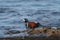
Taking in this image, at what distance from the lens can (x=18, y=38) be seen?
9.97 metres

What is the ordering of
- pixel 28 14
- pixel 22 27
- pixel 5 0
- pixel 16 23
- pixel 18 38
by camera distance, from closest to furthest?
pixel 18 38
pixel 22 27
pixel 16 23
pixel 28 14
pixel 5 0

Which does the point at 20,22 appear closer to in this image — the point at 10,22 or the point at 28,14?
the point at 10,22

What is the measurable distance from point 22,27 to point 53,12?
5.19m

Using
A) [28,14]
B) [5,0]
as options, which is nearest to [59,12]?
[28,14]

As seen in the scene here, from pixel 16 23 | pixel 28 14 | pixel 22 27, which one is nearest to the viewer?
pixel 22 27

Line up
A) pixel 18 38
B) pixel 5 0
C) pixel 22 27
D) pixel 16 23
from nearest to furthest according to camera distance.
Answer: pixel 18 38 < pixel 22 27 < pixel 16 23 < pixel 5 0

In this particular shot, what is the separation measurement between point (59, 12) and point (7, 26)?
5374mm

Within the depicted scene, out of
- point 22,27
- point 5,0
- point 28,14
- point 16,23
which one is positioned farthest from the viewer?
point 5,0

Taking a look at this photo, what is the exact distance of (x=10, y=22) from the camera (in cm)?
1398

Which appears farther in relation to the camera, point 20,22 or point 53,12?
point 53,12

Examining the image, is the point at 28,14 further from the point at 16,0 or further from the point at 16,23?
the point at 16,0

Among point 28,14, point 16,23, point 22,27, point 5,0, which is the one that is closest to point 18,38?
point 22,27

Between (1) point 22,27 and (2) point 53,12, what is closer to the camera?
(1) point 22,27

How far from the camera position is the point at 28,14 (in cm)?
1683
